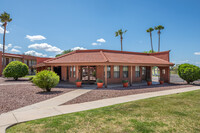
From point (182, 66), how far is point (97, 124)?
17.8 meters

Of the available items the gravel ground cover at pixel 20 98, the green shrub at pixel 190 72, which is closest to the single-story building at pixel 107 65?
A: the green shrub at pixel 190 72

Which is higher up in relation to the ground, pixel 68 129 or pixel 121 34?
pixel 121 34

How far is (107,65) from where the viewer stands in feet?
54.0

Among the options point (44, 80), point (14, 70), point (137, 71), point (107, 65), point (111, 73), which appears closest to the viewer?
point (44, 80)

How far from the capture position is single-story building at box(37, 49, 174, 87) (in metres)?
15.1

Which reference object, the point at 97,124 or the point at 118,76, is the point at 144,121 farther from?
the point at 118,76

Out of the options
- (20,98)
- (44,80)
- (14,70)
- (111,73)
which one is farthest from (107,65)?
(14,70)

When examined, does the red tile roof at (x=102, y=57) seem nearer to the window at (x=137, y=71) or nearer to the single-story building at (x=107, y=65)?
the single-story building at (x=107, y=65)

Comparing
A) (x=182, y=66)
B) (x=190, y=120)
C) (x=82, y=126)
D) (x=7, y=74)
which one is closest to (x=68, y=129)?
(x=82, y=126)

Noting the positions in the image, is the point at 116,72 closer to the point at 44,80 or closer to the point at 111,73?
the point at 111,73

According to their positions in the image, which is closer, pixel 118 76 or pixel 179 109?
pixel 179 109

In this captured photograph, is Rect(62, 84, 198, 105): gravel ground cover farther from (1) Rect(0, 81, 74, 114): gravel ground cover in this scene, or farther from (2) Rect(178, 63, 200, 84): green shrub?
(2) Rect(178, 63, 200, 84): green shrub

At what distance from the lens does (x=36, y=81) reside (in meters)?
11.3

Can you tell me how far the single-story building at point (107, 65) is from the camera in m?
15.1
